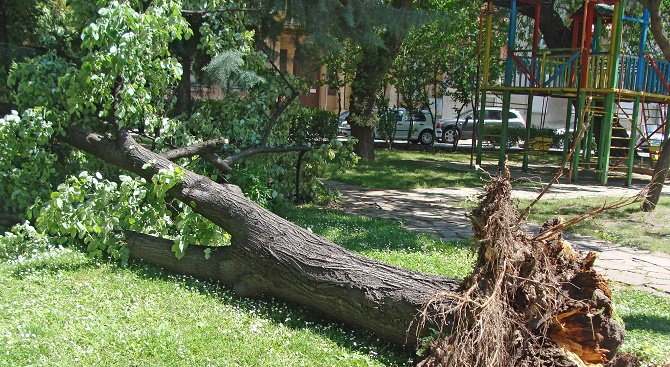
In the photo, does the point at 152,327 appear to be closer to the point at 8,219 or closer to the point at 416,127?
the point at 8,219

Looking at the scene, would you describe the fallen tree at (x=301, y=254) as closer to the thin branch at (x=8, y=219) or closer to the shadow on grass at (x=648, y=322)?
the thin branch at (x=8, y=219)

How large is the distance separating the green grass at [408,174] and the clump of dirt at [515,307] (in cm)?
698

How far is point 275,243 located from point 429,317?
1609 mm

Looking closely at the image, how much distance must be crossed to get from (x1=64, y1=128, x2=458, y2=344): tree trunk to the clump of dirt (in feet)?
1.19

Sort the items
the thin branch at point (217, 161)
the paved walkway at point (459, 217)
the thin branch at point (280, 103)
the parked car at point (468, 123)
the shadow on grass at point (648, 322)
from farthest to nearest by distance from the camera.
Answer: the parked car at point (468, 123)
the thin branch at point (280, 103)
the thin branch at point (217, 161)
the paved walkway at point (459, 217)
the shadow on grass at point (648, 322)

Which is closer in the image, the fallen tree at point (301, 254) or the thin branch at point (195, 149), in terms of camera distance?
the fallen tree at point (301, 254)

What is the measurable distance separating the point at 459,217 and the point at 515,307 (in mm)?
6088

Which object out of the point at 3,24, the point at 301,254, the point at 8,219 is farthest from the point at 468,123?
the point at 301,254

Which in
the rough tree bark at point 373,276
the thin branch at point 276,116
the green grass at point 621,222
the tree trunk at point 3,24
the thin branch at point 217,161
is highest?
the tree trunk at point 3,24

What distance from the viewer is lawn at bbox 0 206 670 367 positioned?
4312 millimetres

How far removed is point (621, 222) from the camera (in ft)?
34.1

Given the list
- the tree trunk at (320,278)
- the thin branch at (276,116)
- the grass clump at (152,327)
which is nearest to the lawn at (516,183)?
the thin branch at (276,116)

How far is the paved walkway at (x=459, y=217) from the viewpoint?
7.37m

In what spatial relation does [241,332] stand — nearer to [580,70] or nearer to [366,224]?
[366,224]
